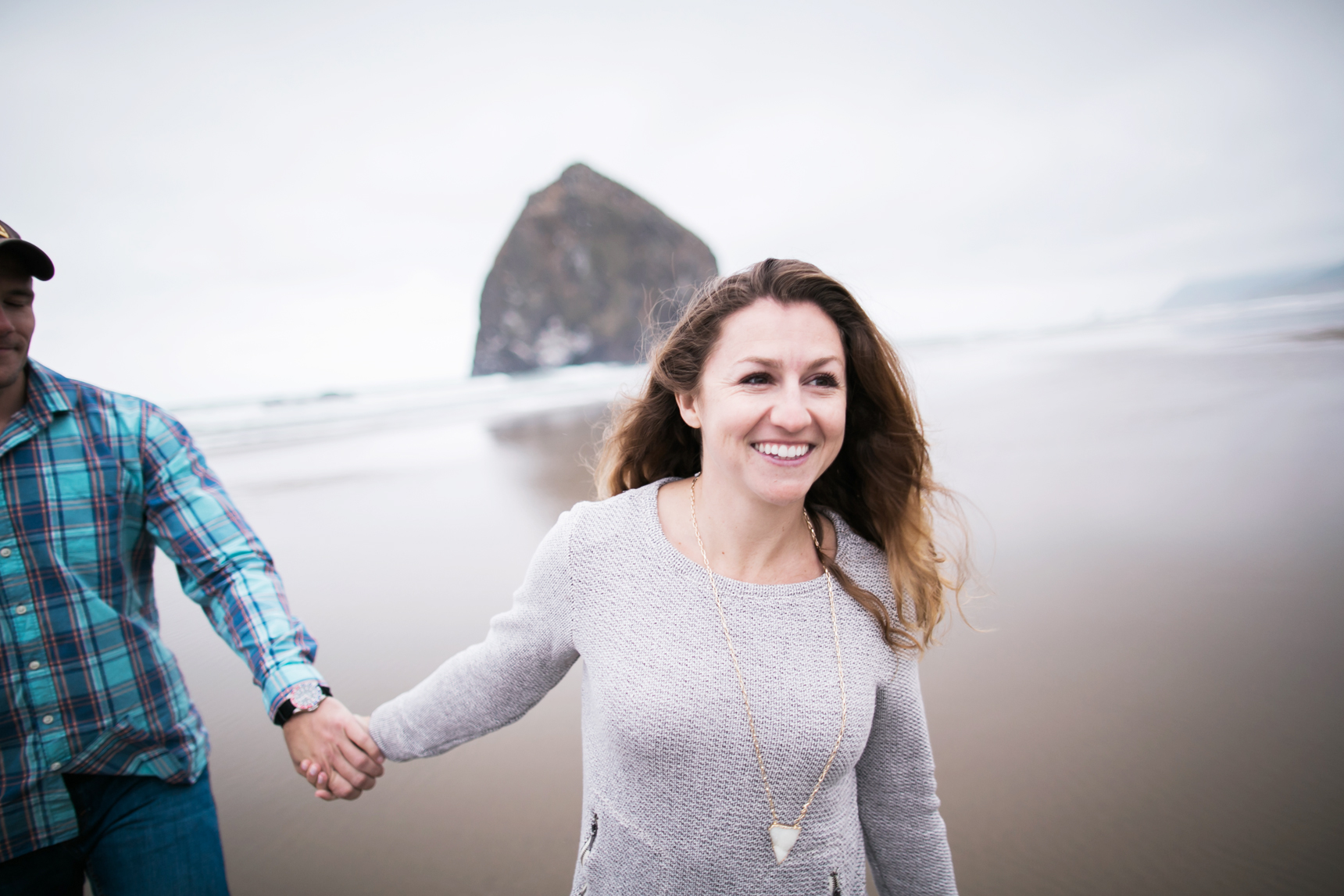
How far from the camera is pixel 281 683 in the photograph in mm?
1866

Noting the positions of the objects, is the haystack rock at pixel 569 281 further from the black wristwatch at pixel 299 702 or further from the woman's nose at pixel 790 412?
the woman's nose at pixel 790 412

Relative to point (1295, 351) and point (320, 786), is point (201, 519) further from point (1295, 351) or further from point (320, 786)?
point (1295, 351)

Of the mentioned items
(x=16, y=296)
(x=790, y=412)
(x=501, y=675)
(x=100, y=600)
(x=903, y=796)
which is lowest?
(x=903, y=796)

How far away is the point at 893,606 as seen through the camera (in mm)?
1608

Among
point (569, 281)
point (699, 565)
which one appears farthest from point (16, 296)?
point (569, 281)

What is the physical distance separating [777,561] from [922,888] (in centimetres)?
103

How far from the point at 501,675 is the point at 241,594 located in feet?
3.37

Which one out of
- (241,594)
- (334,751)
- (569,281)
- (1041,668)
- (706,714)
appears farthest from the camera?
(569,281)

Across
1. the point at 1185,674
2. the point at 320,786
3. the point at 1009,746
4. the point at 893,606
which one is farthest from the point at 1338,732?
the point at 320,786

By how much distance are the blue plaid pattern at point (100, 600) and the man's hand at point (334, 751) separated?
14 centimetres

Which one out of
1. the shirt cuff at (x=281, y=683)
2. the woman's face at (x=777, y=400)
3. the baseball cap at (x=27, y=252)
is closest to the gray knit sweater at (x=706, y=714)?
the woman's face at (x=777, y=400)

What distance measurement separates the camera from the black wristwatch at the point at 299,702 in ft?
6.07

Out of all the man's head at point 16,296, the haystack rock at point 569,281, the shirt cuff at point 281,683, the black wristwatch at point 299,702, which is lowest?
the black wristwatch at point 299,702

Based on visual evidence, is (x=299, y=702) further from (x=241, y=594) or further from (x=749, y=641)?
(x=749, y=641)
